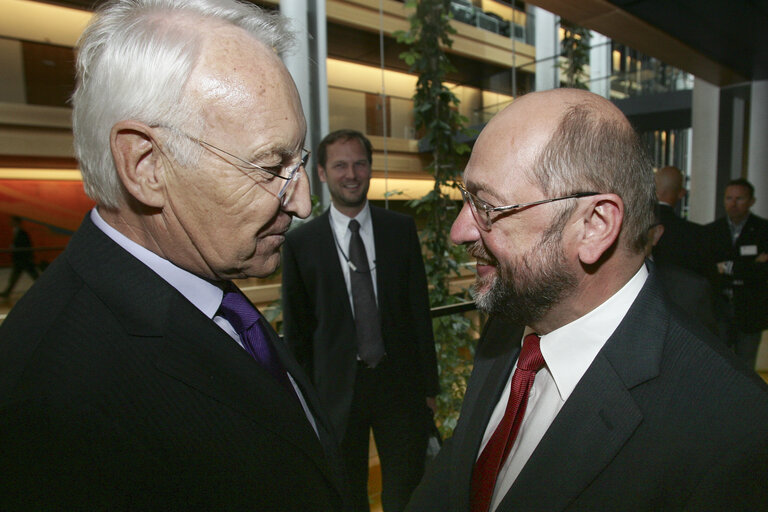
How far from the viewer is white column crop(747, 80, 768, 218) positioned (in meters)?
5.39

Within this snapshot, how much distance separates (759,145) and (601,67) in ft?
9.61

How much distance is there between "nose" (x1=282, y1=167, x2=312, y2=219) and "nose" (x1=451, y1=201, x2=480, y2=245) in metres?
0.45

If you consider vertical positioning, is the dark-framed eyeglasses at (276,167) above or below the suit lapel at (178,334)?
above

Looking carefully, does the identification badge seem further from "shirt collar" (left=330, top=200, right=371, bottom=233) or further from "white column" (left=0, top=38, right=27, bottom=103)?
"white column" (left=0, top=38, right=27, bottom=103)

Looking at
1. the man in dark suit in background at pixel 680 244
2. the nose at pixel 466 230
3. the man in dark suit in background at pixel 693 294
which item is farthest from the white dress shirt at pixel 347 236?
the man in dark suit in background at pixel 680 244

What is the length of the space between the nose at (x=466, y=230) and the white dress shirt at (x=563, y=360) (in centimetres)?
33

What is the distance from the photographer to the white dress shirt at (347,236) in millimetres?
2439

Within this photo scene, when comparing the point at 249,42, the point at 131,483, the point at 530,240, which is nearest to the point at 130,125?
the point at 249,42

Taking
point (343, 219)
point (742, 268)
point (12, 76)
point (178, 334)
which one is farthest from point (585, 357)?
point (12, 76)

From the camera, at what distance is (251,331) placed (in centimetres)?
106

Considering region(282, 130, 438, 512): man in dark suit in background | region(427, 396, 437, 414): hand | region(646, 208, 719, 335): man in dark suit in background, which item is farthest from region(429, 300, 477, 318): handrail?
region(646, 208, 719, 335): man in dark suit in background

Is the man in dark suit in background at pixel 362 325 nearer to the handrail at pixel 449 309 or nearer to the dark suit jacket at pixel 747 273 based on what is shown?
the handrail at pixel 449 309

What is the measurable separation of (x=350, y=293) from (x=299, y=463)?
1.56 m

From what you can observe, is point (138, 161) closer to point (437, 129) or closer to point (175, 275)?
point (175, 275)
